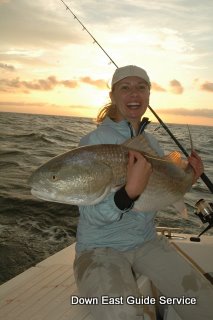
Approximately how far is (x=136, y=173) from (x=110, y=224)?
776 millimetres

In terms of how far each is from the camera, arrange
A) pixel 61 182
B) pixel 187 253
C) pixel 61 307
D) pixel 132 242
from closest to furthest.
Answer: pixel 61 182
pixel 61 307
pixel 132 242
pixel 187 253

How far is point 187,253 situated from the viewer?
15.2 ft

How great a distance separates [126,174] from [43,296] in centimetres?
149

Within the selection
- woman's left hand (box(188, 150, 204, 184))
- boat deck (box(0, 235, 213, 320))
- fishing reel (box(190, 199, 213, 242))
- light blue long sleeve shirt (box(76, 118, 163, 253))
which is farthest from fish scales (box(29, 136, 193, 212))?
fishing reel (box(190, 199, 213, 242))

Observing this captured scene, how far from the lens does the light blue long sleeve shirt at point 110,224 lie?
10.3 ft

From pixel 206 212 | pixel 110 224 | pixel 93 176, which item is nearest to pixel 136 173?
pixel 93 176

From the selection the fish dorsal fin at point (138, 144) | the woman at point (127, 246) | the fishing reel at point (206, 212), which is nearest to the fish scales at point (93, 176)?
the fish dorsal fin at point (138, 144)

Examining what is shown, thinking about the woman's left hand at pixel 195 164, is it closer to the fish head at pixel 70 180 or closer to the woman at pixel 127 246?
the woman at pixel 127 246

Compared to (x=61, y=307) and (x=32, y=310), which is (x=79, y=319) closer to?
(x=61, y=307)

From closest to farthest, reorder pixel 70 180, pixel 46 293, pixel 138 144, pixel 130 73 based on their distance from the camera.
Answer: pixel 70 180 < pixel 138 144 < pixel 46 293 < pixel 130 73

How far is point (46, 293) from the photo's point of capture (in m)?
3.36

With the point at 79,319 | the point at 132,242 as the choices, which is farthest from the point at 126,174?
the point at 79,319

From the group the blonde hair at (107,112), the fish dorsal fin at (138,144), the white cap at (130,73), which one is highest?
the white cap at (130,73)

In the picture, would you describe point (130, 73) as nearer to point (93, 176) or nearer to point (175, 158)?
point (175, 158)
